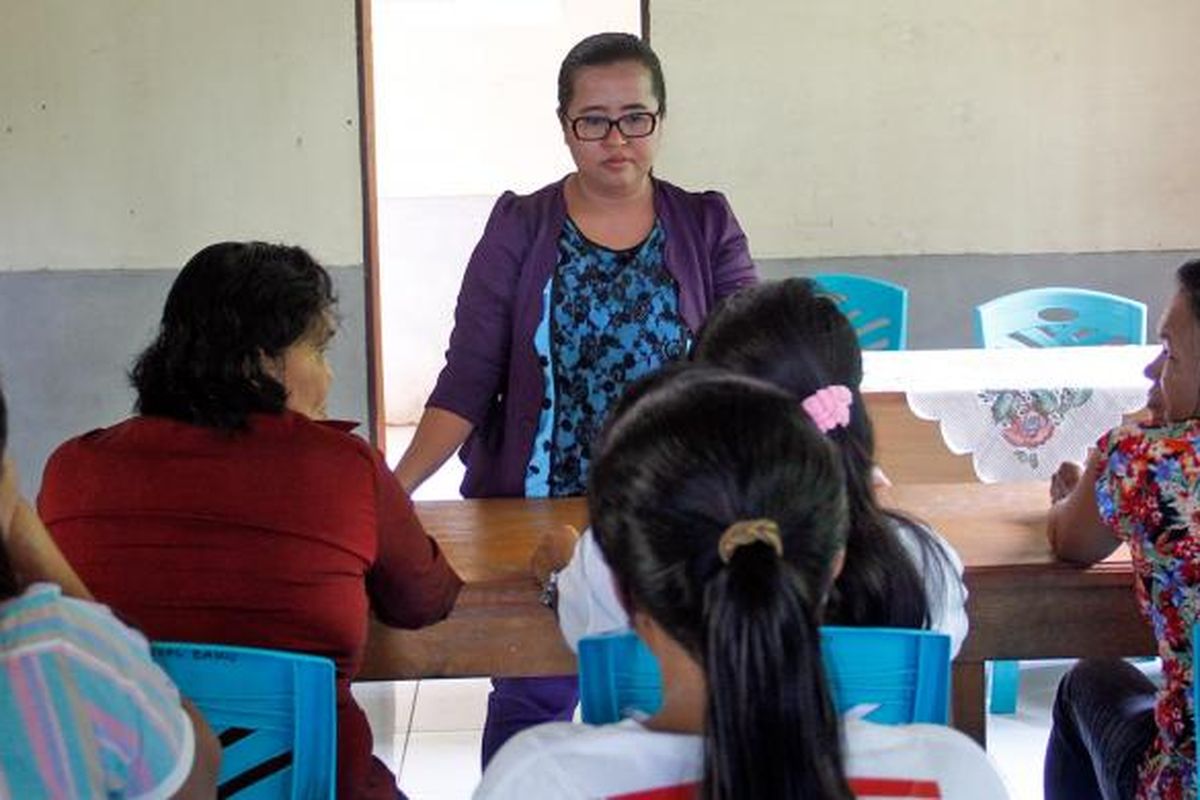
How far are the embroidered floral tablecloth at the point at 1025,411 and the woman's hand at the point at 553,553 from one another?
5.49 feet

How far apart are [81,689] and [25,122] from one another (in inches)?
156

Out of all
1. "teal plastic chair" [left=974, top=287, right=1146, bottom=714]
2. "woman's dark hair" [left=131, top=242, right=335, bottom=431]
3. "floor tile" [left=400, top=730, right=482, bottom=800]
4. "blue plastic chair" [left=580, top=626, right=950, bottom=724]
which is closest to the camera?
"blue plastic chair" [left=580, top=626, right=950, bottom=724]

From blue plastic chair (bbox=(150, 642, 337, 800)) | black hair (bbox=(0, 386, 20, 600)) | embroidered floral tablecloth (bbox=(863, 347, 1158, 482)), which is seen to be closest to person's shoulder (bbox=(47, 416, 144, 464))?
blue plastic chair (bbox=(150, 642, 337, 800))

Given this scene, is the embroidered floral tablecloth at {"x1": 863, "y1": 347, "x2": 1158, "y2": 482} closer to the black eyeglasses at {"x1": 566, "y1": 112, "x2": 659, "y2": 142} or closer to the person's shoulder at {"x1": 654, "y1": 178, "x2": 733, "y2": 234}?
the person's shoulder at {"x1": 654, "y1": 178, "x2": 733, "y2": 234}

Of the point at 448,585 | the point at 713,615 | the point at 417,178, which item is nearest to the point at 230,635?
the point at 448,585

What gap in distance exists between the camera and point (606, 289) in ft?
8.21

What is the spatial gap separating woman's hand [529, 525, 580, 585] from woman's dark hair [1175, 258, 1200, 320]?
81 centimetres

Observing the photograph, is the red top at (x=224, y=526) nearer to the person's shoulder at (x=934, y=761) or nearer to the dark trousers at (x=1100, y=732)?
the person's shoulder at (x=934, y=761)

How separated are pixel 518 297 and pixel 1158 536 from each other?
108 centimetres

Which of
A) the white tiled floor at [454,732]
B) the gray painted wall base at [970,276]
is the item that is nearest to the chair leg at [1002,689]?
the white tiled floor at [454,732]

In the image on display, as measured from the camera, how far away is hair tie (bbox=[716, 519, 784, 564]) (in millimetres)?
1080

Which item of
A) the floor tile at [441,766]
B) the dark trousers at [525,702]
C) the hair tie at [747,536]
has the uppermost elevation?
Answer: the hair tie at [747,536]

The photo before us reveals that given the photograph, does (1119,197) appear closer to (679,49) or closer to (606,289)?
(679,49)

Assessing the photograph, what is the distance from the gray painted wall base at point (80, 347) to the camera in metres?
4.91
